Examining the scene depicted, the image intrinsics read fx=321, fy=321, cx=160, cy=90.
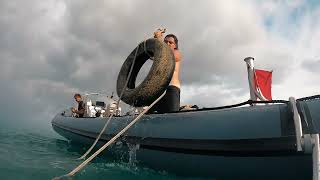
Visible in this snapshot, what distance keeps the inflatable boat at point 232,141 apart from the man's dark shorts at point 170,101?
608 millimetres

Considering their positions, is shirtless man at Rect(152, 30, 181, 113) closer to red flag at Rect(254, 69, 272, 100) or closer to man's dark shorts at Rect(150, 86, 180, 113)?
man's dark shorts at Rect(150, 86, 180, 113)

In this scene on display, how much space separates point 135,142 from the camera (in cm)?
721

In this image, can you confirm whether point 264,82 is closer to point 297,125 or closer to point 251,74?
point 251,74

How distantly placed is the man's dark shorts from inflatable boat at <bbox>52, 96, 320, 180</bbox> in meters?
0.61

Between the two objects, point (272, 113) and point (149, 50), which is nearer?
point (272, 113)

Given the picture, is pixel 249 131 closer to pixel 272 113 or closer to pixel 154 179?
pixel 272 113

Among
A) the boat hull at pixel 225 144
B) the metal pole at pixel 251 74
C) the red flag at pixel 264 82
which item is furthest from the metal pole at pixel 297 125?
the red flag at pixel 264 82

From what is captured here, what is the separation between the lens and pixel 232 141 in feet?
16.2

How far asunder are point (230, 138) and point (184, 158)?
3.86 feet

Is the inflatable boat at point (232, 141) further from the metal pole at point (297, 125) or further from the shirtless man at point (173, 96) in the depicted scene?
the shirtless man at point (173, 96)

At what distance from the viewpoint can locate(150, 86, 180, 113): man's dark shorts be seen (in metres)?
7.42

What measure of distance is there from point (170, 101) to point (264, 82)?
2.14 m

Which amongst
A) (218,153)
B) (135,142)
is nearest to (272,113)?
(218,153)

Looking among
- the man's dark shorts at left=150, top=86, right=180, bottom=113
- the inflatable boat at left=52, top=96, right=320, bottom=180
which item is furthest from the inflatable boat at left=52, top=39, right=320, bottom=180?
the man's dark shorts at left=150, top=86, right=180, bottom=113
